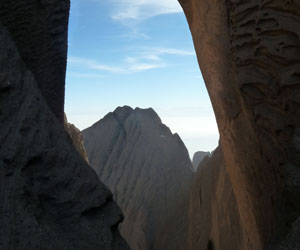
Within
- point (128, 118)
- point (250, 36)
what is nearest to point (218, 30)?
point (250, 36)

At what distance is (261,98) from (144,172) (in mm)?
10367

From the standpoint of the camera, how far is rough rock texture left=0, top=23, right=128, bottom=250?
6.34 ft

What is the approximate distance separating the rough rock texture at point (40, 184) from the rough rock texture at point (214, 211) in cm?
336

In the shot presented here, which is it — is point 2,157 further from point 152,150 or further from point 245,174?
point 152,150

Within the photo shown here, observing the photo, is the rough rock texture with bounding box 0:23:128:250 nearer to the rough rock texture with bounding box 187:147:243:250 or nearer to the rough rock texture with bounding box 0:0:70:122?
the rough rock texture with bounding box 0:0:70:122

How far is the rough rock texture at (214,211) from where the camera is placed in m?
5.51

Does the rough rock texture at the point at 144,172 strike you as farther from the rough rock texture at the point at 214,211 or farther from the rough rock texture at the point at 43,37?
the rough rock texture at the point at 43,37

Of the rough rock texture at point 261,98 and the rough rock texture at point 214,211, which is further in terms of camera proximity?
the rough rock texture at point 214,211

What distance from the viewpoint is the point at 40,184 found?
7.06 feet

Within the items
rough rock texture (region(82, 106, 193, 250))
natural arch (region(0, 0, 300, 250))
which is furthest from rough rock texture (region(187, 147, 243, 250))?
natural arch (region(0, 0, 300, 250))

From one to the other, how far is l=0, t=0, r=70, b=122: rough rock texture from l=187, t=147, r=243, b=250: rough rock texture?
11.1 ft

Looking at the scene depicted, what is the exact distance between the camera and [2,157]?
2.00m

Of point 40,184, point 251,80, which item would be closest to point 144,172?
point 251,80

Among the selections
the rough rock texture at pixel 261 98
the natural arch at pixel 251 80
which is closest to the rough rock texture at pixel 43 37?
the natural arch at pixel 251 80
